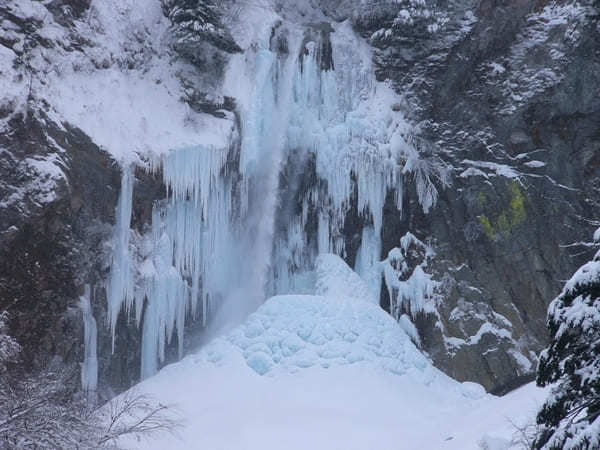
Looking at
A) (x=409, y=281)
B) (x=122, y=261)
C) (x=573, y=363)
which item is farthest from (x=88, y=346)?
(x=573, y=363)

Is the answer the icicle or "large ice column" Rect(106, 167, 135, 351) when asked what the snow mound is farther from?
"large ice column" Rect(106, 167, 135, 351)

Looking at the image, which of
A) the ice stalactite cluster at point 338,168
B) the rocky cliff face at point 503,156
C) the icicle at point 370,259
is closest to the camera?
the rocky cliff face at point 503,156

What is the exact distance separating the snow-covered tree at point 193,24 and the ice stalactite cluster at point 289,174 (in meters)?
1.09

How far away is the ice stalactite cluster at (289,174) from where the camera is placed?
1945cm

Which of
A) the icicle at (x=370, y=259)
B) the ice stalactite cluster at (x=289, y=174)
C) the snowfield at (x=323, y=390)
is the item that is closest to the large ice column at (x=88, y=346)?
the snowfield at (x=323, y=390)

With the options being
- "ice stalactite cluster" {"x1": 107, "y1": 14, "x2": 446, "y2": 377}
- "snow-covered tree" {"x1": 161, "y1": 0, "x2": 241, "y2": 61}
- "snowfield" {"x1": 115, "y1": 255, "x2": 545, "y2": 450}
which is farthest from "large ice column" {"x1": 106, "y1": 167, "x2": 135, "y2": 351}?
"snow-covered tree" {"x1": 161, "y1": 0, "x2": 241, "y2": 61}

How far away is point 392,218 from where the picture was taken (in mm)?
21422

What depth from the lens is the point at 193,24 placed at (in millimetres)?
19641

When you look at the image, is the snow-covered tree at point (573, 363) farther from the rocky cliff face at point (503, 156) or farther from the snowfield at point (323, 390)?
the rocky cliff face at point (503, 156)

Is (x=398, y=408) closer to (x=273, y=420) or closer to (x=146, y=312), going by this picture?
(x=273, y=420)

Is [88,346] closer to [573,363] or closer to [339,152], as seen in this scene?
[339,152]

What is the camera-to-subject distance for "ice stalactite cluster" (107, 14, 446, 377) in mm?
19453

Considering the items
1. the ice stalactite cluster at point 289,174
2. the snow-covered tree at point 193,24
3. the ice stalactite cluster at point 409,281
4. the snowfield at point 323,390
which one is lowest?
the snowfield at point 323,390

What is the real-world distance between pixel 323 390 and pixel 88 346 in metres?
5.51
